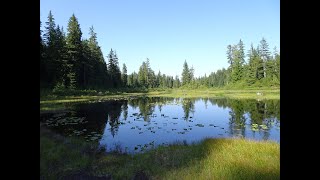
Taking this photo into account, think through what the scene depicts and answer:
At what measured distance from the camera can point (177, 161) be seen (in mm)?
10992

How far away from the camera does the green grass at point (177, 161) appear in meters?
9.12

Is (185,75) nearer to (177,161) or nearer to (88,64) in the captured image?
(88,64)

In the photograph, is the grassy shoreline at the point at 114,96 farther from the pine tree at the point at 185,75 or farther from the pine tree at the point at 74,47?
the pine tree at the point at 185,75

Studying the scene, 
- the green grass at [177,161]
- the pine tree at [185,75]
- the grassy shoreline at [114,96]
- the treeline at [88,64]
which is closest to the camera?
the green grass at [177,161]

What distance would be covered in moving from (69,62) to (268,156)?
47696 millimetres

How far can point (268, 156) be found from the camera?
10.8 m

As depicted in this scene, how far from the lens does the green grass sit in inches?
359

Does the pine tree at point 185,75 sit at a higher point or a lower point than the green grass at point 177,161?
higher

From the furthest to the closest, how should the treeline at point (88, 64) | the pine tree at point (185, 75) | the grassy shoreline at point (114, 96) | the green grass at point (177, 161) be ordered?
1. the pine tree at point (185, 75)
2. the treeline at point (88, 64)
3. the grassy shoreline at point (114, 96)
4. the green grass at point (177, 161)

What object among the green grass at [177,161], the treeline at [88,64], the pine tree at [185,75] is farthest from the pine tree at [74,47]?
the pine tree at [185,75]

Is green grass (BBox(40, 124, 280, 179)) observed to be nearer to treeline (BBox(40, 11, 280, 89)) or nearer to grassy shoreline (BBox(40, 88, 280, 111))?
grassy shoreline (BBox(40, 88, 280, 111))
